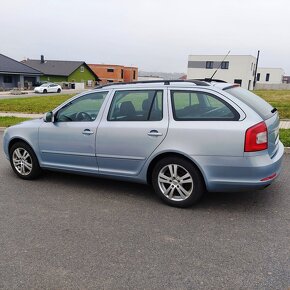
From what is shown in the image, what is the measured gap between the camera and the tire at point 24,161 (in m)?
5.12

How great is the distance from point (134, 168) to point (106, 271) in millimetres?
1695

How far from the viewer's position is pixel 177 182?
404 centimetres

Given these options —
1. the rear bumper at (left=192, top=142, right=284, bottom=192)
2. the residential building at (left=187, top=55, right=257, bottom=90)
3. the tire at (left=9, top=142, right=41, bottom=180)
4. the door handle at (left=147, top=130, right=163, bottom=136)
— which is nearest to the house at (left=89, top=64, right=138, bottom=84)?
the residential building at (left=187, top=55, right=257, bottom=90)

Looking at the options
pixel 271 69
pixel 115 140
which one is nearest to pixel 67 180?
pixel 115 140

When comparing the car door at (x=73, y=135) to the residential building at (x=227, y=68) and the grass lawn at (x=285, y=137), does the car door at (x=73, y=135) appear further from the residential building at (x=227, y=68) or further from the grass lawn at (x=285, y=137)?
the residential building at (x=227, y=68)

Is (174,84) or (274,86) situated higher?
(274,86)

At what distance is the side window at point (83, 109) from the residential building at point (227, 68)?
6584 centimetres

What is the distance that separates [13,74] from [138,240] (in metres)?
50.1

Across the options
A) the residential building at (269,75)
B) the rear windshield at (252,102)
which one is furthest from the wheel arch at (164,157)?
the residential building at (269,75)

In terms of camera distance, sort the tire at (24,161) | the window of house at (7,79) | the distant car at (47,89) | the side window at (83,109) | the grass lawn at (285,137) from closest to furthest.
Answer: the side window at (83,109) < the tire at (24,161) < the grass lawn at (285,137) < the distant car at (47,89) < the window of house at (7,79)

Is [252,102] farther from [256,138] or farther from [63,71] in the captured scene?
[63,71]

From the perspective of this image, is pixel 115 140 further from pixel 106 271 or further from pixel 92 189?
pixel 106 271

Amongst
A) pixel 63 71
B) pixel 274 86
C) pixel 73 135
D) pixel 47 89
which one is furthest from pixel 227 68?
pixel 73 135

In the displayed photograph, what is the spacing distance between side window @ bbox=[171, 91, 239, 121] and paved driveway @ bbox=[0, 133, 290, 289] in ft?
3.89
